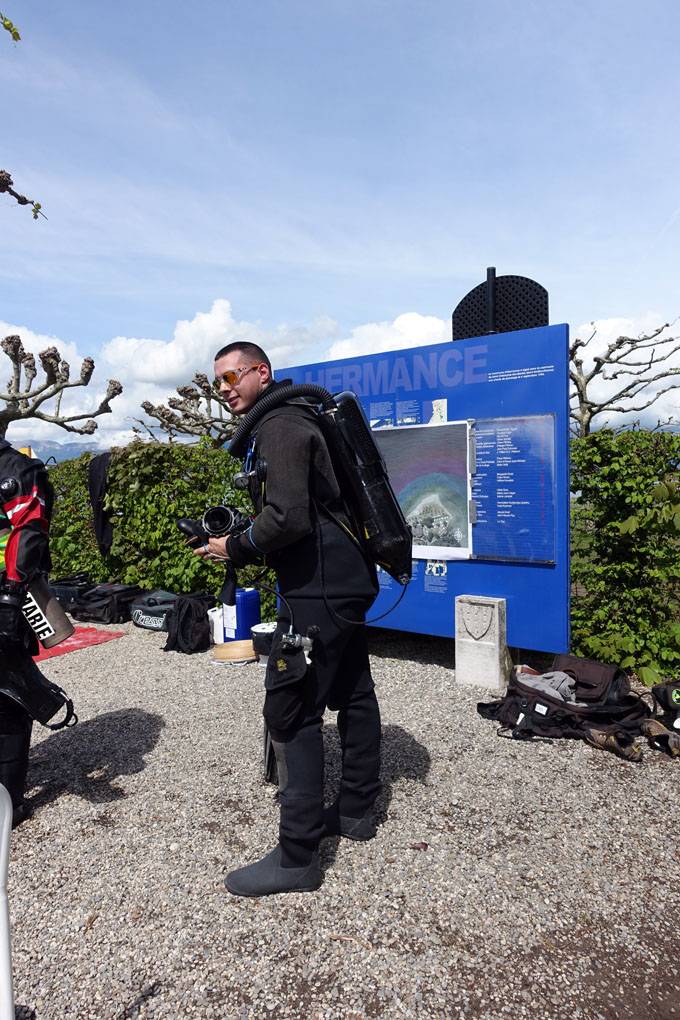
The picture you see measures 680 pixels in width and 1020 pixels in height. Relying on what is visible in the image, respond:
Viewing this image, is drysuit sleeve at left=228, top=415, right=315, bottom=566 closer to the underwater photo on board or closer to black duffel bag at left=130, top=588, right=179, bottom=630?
the underwater photo on board

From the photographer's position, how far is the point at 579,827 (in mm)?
3230

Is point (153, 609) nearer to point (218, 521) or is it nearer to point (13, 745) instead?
point (13, 745)

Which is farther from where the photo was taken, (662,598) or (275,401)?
(662,598)

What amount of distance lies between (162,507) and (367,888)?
6.33m

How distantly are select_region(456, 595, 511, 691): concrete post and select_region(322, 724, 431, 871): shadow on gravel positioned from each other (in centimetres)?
116

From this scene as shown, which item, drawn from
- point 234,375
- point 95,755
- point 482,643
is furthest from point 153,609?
point 234,375

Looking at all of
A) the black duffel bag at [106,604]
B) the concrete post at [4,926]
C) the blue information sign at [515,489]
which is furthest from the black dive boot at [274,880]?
the black duffel bag at [106,604]

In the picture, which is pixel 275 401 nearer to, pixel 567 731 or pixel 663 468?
pixel 567 731

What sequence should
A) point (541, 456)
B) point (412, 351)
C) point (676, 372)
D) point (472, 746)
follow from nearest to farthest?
point (472, 746) → point (541, 456) → point (412, 351) → point (676, 372)

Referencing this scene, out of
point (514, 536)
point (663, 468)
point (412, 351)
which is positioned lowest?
point (514, 536)

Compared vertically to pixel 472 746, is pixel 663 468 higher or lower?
higher

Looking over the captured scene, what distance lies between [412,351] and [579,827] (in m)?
4.03

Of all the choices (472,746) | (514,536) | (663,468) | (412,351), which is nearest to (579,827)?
(472,746)

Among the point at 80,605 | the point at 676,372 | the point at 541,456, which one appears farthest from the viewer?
the point at 676,372
